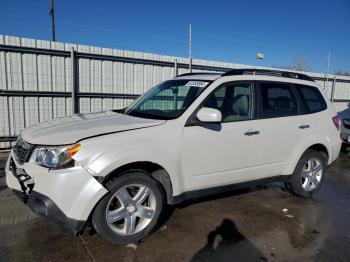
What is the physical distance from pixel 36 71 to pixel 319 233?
681 cm

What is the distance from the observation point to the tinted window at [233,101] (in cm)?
394

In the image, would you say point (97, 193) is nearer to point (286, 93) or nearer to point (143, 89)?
point (286, 93)

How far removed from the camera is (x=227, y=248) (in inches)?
131

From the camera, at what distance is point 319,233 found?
3.83 meters

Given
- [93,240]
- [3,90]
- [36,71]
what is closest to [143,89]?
[36,71]

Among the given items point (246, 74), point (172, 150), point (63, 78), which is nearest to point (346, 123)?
point (246, 74)

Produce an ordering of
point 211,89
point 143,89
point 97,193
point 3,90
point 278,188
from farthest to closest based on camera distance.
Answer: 1. point 143,89
2. point 3,90
3. point 278,188
4. point 211,89
5. point 97,193

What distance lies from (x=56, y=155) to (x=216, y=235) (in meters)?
1.98

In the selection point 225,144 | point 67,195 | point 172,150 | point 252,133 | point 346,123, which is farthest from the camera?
point 346,123

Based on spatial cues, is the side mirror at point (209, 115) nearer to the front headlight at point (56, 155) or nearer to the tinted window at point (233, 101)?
the tinted window at point (233, 101)

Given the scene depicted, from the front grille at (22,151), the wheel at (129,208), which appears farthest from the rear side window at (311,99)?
the front grille at (22,151)

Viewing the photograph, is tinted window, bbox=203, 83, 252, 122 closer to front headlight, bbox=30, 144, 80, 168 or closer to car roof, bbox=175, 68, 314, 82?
car roof, bbox=175, 68, 314, 82

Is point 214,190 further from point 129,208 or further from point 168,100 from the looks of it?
point 168,100

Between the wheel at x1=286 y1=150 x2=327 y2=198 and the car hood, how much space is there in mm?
2531
